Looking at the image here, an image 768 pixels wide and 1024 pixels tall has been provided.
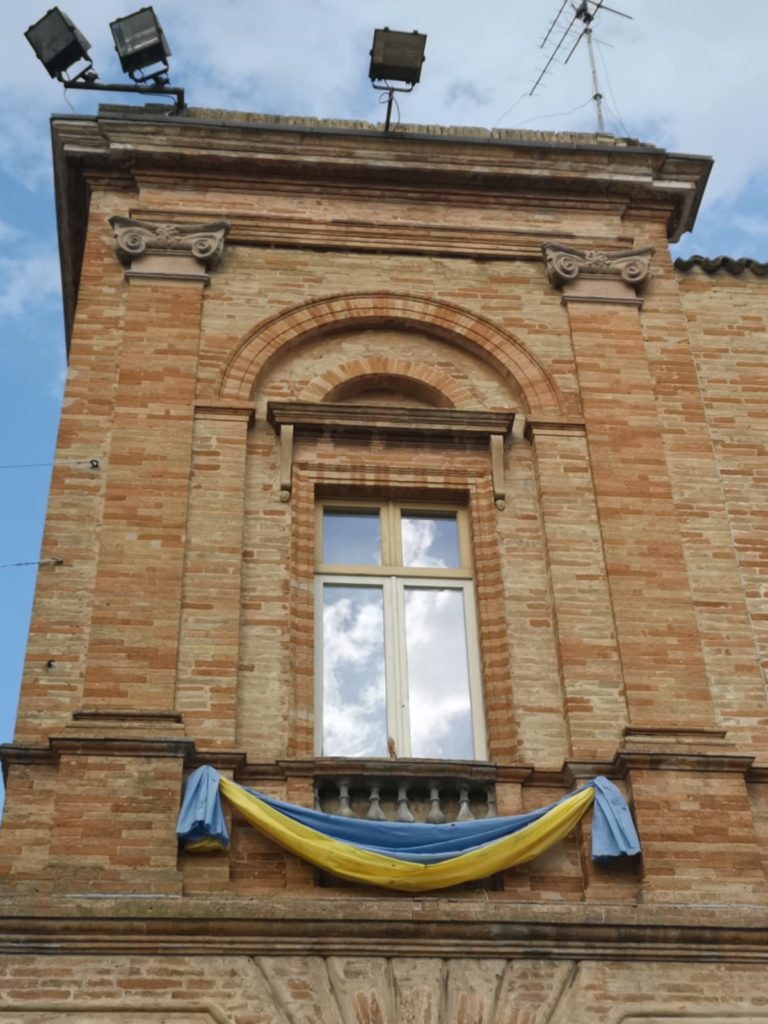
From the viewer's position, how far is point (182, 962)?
9.56 m

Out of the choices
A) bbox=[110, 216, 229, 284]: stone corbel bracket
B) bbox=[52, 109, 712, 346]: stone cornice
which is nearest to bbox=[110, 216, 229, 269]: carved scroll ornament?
bbox=[110, 216, 229, 284]: stone corbel bracket

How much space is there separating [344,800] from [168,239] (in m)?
6.38

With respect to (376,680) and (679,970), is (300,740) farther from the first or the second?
(679,970)

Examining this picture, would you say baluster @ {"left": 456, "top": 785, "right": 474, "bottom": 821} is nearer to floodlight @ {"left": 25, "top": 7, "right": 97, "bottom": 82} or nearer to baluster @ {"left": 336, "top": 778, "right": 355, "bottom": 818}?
baluster @ {"left": 336, "top": 778, "right": 355, "bottom": 818}

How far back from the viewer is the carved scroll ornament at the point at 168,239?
A: 14.4 m

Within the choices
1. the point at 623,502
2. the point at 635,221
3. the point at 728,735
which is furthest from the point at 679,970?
the point at 635,221

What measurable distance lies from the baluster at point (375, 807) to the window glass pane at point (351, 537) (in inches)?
99.6

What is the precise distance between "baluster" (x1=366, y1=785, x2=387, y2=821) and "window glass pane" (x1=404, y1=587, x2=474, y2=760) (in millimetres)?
745

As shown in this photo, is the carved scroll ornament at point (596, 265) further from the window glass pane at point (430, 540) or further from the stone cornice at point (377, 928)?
the stone cornice at point (377, 928)

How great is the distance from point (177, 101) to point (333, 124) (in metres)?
1.75

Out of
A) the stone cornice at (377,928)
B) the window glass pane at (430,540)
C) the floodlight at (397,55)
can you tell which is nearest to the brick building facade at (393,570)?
the stone cornice at (377,928)

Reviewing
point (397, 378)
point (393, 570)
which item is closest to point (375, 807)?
point (393, 570)

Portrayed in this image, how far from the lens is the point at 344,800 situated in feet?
35.6

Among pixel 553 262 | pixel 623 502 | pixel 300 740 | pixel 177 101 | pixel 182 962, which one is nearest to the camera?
pixel 182 962
